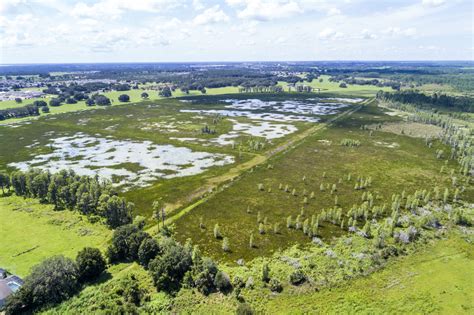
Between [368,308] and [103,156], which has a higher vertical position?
[103,156]

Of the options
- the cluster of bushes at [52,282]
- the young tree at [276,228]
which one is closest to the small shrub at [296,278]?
the young tree at [276,228]

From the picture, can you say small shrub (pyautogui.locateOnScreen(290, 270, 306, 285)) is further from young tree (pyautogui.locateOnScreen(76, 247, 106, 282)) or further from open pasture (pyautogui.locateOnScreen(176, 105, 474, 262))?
young tree (pyautogui.locateOnScreen(76, 247, 106, 282))

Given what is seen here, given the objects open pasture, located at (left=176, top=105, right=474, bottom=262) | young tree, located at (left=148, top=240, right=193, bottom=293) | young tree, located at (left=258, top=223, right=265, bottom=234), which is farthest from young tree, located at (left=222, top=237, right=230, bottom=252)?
young tree, located at (left=148, top=240, right=193, bottom=293)

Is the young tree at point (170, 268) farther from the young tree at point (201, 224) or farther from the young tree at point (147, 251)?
the young tree at point (201, 224)

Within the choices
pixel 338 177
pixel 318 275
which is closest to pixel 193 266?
pixel 318 275

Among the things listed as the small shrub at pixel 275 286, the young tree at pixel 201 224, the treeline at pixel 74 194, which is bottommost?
the small shrub at pixel 275 286

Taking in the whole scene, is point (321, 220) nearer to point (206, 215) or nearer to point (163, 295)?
point (206, 215)

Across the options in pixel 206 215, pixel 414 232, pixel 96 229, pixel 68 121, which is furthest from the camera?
pixel 68 121
